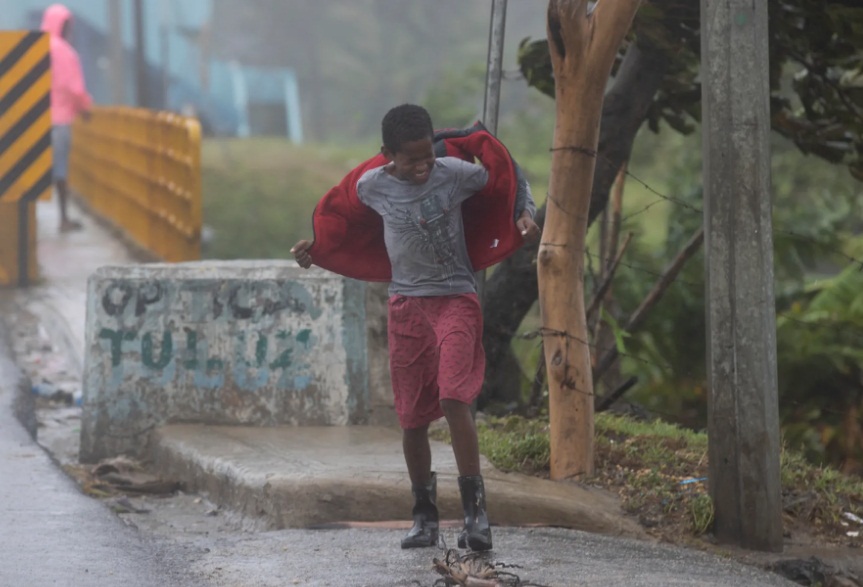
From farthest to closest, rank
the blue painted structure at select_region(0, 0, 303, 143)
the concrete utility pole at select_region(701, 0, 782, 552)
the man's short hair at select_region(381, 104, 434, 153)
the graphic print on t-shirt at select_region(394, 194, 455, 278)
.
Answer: the blue painted structure at select_region(0, 0, 303, 143) < the concrete utility pole at select_region(701, 0, 782, 552) < the graphic print on t-shirt at select_region(394, 194, 455, 278) < the man's short hair at select_region(381, 104, 434, 153)

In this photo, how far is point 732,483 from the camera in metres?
5.40

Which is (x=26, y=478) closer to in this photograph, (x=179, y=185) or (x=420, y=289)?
(x=420, y=289)

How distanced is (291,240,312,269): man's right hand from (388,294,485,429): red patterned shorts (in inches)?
13.0

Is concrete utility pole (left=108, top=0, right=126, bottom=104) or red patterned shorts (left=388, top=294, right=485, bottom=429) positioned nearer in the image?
red patterned shorts (left=388, top=294, right=485, bottom=429)

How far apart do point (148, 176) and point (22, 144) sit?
163cm

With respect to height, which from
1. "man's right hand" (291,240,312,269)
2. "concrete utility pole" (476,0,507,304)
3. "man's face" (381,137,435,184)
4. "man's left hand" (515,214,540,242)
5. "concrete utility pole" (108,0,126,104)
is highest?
"concrete utility pole" (108,0,126,104)

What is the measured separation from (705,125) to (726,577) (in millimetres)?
1708

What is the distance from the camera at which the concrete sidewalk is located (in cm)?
480

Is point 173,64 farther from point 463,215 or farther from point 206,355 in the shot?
point 463,215

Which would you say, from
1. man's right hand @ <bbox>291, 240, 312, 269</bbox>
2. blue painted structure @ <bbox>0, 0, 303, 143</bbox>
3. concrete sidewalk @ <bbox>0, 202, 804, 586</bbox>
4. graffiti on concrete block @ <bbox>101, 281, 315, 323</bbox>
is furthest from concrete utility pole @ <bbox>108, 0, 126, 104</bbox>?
man's right hand @ <bbox>291, 240, 312, 269</bbox>

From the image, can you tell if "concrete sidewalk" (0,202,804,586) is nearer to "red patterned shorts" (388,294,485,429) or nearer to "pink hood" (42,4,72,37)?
"red patterned shorts" (388,294,485,429)

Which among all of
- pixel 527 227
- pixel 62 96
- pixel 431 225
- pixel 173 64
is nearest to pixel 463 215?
pixel 431 225

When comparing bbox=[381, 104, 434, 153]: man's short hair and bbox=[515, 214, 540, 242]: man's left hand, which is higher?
bbox=[381, 104, 434, 153]: man's short hair

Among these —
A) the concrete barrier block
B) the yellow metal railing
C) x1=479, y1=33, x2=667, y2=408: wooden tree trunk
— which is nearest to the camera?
the concrete barrier block
